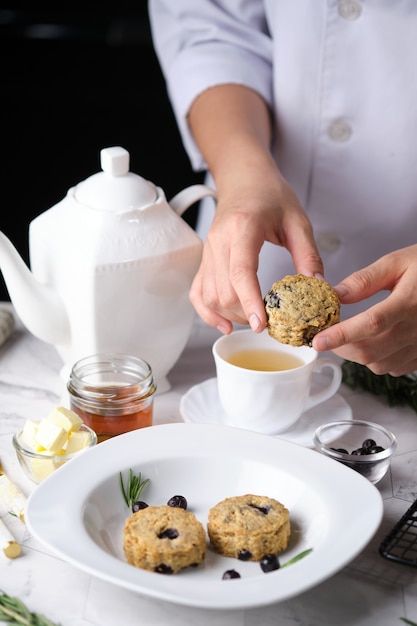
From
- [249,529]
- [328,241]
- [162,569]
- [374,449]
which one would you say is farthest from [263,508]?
→ [328,241]

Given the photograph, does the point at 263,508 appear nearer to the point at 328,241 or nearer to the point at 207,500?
the point at 207,500

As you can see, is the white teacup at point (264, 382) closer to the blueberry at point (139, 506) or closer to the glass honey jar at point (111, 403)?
the glass honey jar at point (111, 403)

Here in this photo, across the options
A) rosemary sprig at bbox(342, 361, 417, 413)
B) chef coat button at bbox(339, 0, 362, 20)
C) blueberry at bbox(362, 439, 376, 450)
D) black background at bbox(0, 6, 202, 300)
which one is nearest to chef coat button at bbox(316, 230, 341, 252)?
rosemary sprig at bbox(342, 361, 417, 413)

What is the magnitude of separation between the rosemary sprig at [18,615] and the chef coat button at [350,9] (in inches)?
49.4

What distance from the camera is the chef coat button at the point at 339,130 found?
1.77m

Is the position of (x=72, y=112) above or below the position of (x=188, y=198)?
below

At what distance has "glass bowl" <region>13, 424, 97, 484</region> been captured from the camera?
46.5 inches

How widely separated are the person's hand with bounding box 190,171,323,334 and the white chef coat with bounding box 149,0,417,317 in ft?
1.22

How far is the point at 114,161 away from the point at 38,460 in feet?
1.73

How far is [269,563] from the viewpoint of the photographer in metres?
1.02

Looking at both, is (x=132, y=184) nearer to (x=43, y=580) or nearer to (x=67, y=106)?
(x=43, y=580)

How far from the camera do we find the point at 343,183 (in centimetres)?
182

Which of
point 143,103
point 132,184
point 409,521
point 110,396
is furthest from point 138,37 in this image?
point 409,521

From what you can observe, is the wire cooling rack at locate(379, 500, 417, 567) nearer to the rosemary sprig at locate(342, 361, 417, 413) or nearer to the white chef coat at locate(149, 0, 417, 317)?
the rosemary sprig at locate(342, 361, 417, 413)
